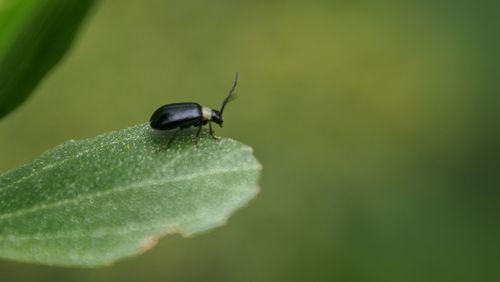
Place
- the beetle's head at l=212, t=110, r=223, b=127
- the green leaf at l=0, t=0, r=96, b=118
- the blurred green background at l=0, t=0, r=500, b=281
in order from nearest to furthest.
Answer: the green leaf at l=0, t=0, r=96, b=118 < the beetle's head at l=212, t=110, r=223, b=127 < the blurred green background at l=0, t=0, r=500, b=281

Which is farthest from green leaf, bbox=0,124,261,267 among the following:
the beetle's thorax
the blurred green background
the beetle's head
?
the blurred green background

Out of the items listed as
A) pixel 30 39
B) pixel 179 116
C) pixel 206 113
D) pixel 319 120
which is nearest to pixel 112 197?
pixel 30 39

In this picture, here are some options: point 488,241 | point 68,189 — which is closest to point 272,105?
point 488,241

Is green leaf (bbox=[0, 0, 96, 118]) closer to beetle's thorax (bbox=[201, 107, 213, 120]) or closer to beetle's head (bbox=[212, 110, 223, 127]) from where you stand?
beetle's thorax (bbox=[201, 107, 213, 120])

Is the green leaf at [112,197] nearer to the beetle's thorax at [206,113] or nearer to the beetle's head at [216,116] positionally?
the beetle's thorax at [206,113]

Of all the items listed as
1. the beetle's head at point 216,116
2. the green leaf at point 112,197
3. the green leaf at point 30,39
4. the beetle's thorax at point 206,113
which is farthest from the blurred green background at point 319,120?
the green leaf at point 30,39
